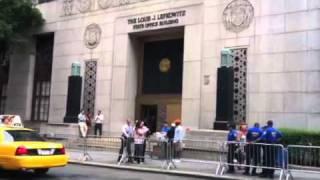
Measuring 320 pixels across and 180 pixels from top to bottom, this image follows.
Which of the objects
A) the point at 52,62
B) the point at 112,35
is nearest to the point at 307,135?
the point at 112,35

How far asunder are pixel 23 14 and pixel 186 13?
11.6 m

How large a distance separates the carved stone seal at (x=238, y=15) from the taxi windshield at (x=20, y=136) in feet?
38.3

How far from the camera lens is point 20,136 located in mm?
15500

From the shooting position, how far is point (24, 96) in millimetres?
35031

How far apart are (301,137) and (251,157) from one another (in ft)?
12.9

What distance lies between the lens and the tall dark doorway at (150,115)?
29.0 m

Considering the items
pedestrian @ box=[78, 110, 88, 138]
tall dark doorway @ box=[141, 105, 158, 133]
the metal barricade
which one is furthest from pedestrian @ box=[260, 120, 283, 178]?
pedestrian @ box=[78, 110, 88, 138]

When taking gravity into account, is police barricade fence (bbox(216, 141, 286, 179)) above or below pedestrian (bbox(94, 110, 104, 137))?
below

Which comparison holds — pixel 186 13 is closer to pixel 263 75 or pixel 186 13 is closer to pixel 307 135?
→ pixel 263 75

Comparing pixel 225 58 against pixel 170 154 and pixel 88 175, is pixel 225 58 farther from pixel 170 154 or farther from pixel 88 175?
pixel 88 175

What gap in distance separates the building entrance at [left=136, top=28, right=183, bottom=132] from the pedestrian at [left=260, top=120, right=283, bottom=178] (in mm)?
11008

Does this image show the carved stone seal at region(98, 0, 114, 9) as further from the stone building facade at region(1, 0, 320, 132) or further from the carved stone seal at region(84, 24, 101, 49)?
the carved stone seal at region(84, 24, 101, 49)

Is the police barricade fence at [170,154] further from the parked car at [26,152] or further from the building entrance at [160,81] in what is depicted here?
the building entrance at [160,81]

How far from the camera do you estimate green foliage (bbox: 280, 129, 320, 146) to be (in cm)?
1958
